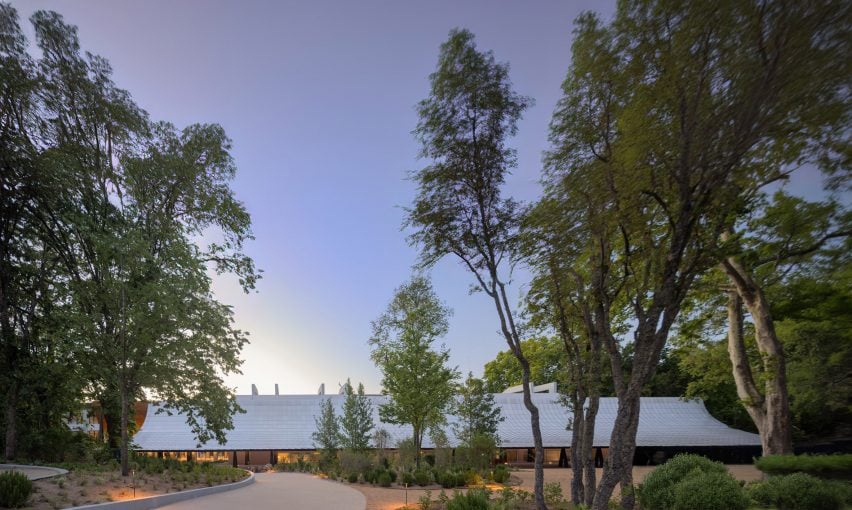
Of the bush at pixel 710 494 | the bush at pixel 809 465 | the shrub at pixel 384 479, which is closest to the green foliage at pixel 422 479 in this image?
the shrub at pixel 384 479

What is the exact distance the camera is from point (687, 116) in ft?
28.3

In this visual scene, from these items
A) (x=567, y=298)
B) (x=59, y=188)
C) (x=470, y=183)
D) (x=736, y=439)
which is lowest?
(x=736, y=439)

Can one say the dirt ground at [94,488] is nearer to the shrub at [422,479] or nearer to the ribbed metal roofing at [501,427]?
the shrub at [422,479]

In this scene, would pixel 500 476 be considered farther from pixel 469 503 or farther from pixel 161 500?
pixel 161 500

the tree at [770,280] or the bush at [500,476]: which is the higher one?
the tree at [770,280]

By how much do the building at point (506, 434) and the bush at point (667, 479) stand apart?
1040 inches

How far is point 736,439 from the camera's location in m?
41.1

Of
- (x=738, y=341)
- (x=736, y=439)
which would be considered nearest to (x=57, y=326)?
(x=738, y=341)

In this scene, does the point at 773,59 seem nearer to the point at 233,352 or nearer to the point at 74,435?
the point at 233,352

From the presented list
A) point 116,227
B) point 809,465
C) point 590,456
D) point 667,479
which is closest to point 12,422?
point 116,227

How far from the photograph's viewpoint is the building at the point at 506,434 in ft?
128

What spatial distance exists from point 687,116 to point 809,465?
13976 millimetres

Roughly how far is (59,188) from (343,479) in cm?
1891

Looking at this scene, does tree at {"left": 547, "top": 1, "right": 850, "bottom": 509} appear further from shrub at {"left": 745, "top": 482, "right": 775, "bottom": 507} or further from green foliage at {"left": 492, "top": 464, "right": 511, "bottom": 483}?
green foliage at {"left": 492, "top": 464, "right": 511, "bottom": 483}
